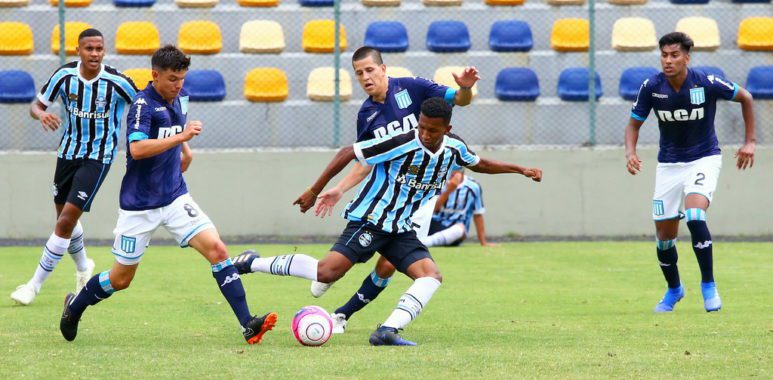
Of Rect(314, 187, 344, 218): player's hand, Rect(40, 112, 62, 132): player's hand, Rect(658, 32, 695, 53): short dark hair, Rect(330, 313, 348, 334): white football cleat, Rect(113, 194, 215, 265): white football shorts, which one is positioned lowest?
Rect(330, 313, 348, 334): white football cleat

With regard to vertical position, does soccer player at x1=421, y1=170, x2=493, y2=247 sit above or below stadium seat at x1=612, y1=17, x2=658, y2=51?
below

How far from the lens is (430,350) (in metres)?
7.22

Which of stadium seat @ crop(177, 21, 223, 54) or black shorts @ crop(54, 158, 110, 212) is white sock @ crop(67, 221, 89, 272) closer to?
black shorts @ crop(54, 158, 110, 212)

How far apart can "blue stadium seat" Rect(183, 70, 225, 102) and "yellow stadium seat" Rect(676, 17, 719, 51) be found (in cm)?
704

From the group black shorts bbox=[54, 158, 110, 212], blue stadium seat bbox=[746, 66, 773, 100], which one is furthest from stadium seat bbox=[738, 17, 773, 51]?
black shorts bbox=[54, 158, 110, 212]

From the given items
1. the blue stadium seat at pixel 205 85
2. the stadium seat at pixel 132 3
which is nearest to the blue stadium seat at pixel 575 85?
the blue stadium seat at pixel 205 85

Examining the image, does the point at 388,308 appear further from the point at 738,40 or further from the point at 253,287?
the point at 738,40

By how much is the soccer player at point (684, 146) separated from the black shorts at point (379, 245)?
8.31 feet

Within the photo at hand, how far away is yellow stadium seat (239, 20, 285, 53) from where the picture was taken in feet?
62.2

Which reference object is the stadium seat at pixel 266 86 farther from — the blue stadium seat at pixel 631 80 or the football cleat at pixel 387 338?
the football cleat at pixel 387 338

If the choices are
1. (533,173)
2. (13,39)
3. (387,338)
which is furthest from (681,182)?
(13,39)

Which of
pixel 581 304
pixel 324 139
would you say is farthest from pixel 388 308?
pixel 324 139

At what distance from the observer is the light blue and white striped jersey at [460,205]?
15.7 m

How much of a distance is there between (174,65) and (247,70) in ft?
37.4
